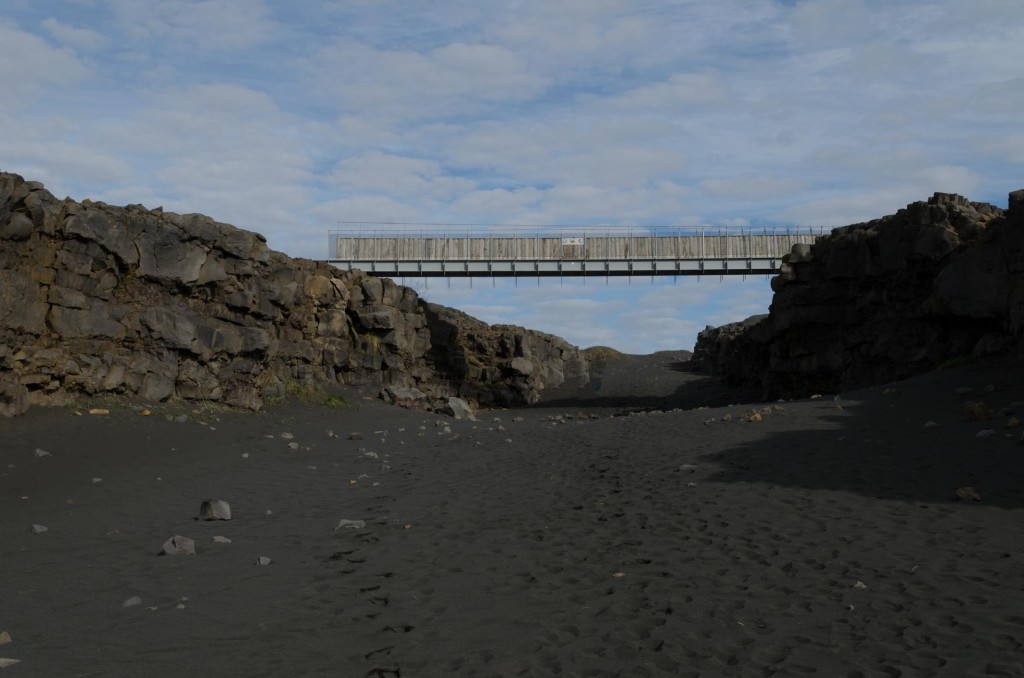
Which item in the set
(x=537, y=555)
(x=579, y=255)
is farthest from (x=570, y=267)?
(x=537, y=555)

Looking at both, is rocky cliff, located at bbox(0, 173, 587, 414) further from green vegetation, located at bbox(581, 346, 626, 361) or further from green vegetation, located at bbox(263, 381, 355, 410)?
green vegetation, located at bbox(581, 346, 626, 361)

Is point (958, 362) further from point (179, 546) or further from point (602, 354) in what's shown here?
point (602, 354)

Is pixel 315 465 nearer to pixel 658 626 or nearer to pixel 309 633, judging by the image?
pixel 309 633

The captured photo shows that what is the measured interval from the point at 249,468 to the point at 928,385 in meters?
18.0

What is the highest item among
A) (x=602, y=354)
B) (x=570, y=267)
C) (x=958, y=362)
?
(x=570, y=267)

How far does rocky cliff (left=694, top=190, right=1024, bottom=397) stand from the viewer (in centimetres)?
2377

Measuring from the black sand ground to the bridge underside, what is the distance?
31.0m

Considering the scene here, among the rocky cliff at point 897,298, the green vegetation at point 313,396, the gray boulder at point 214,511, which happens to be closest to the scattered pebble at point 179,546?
the gray boulder at point 214,511

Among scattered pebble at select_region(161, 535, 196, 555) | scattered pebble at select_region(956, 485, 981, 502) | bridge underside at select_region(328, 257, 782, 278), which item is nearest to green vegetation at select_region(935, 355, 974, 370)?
scattered pebble at select_region(956, 485, 981, 502)

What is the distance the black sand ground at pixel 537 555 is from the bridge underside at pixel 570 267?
1220 inches

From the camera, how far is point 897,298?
1220 inches

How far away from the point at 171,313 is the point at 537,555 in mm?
16963

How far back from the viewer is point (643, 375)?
195 feet

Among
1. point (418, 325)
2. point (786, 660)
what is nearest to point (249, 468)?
point (786, 660)
